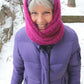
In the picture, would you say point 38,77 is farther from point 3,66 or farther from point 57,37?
point 3,66

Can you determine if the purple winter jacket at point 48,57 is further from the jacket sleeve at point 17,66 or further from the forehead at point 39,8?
the forehead at point 39,8

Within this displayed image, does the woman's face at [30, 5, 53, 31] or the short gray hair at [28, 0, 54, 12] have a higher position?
the short gray hair at [28, 0, 54, 12]

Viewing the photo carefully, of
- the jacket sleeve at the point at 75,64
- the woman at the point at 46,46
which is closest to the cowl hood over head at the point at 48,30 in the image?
the woman at the point at 46,46

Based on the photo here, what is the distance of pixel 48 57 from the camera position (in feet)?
3.70

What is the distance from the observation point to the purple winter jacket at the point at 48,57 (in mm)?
1127

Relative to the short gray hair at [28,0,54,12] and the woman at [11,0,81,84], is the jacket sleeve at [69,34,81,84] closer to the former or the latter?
the woman at [11,0,81,84]

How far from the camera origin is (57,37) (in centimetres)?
108

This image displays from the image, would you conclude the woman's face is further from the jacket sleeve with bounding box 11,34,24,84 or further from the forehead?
the jacket sleeve with bounding box 11,34,24,84

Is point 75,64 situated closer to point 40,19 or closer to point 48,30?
point 48,30

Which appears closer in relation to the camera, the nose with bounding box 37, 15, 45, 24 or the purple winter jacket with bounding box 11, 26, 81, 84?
the nose with bounding box 37, 15, 45, 24

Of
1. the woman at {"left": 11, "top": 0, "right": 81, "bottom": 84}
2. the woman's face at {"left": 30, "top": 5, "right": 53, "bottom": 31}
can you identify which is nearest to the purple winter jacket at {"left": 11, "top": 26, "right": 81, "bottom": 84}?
the woman at {"left": 11, "top": 0, "right": 81, "bottom": 84}

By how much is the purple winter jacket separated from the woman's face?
0.65ft

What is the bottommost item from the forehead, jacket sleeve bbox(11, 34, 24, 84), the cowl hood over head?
jacket sleeve bbox(11, 34, 24, 84)

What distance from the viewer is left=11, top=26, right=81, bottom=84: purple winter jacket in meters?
1.13
